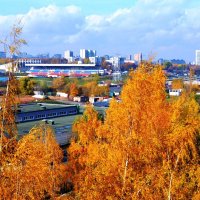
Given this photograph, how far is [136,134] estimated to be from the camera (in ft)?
15.3

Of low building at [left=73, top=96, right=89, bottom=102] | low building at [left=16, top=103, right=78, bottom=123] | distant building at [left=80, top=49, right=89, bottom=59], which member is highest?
distant building at [left=80, top=49, right=89, bottom=59]

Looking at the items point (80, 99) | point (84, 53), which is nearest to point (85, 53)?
point (84, 53)

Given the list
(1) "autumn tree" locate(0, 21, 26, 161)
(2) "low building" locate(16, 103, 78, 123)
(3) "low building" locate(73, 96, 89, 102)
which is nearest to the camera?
(1) "autumn tree" locate(0, 21, 26, 161)

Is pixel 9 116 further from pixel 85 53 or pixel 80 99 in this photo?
Result: pixel 85 53

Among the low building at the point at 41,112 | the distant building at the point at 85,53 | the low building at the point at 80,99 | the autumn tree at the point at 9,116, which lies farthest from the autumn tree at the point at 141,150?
the distant building at the point at 85,53

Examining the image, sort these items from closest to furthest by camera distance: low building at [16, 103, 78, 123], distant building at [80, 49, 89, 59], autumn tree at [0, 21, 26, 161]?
autumn tree at [0, 21, 26, 161] → low building at [16, 103, 78, 123] → distant building at [80, 49, 89, 59]

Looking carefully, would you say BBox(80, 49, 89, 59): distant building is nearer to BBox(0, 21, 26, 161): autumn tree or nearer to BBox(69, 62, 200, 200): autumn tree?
BBox(69, 62, 200, 200): autumn tree

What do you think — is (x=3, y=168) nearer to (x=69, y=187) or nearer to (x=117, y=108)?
(x=117, y=108)

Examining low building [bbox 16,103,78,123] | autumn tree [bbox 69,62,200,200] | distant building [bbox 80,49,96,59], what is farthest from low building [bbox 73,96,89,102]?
distant building [bbox 80,49,96,59]

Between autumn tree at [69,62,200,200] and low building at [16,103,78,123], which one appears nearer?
autumn tree at [69,62,200,200]

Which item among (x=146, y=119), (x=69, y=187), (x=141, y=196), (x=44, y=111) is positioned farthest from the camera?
(x=44, y=111)

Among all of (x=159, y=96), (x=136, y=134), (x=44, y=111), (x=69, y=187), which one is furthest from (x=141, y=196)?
(x=44, y=111)

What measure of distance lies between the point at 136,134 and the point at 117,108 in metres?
0.41

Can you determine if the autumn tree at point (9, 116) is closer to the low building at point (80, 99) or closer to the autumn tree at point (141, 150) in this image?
the autumn tree at point (141, 150)
